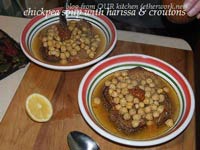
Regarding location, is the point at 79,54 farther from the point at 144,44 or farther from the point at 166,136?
the point at 166,136

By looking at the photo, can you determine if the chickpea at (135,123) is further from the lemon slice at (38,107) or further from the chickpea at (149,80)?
the lemon slice at (38,107)

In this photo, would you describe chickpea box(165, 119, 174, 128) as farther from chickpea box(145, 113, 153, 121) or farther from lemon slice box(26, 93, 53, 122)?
lemon slice box(26, 93, 53, 122)

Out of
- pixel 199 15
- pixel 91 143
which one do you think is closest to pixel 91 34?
pixel 199 15

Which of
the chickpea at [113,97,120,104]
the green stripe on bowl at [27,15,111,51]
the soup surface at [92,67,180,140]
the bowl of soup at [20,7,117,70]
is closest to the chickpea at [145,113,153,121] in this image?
the soup surface at [92,67,180,140]

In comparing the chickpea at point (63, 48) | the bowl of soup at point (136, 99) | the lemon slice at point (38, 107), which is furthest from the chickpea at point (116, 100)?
the chickpea at point (63, 48)

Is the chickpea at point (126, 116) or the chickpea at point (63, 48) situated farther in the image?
the chickpea at point (63, 48)
